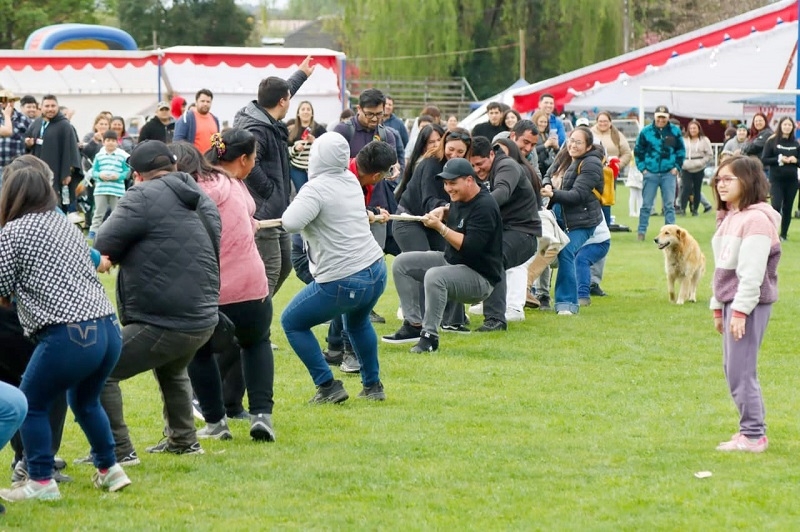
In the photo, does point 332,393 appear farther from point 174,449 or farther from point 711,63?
point 711,63

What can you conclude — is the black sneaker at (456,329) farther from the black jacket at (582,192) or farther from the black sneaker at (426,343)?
the black jacket at (582,192)

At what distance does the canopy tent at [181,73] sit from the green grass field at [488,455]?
16.3 m

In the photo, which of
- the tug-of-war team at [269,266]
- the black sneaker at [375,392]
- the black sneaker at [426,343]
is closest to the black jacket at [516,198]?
the tug-of-war team at [269,266]

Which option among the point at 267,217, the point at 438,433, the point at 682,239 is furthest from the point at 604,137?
the point at 438,433

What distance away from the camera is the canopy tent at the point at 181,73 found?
26.0 m

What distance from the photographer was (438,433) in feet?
24.0

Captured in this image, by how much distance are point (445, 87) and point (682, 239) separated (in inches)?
1635

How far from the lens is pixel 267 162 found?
905 cm

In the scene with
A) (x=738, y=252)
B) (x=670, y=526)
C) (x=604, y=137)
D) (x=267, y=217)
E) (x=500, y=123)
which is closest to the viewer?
(x=670, y=526)

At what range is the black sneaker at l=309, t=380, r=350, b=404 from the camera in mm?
8125

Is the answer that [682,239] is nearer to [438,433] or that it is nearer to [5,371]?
[438,433]

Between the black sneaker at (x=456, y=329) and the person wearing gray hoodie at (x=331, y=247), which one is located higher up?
the person wearing gray hoodie at (x=331, y=247)

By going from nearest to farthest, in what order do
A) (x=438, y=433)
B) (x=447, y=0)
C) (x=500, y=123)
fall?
(x=438, y=433) → (x=500, y=123) → (x=447, y=0)

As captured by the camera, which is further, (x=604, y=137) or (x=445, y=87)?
(x=445, y=87)
